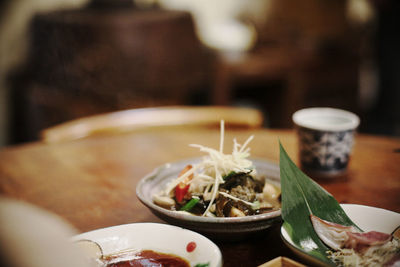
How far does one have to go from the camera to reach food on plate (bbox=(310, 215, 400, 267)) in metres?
0.90

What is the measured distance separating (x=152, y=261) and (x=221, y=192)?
10.7 inches

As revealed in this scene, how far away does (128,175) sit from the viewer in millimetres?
1676

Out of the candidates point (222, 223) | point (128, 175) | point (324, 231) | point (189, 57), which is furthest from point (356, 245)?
point (189, 57)

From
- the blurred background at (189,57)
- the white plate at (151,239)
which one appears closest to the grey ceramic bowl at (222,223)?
the white plate at (151,239)

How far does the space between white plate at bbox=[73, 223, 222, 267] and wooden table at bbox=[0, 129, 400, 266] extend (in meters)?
0.14

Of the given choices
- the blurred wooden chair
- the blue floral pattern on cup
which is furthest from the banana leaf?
the blurred wooden chair

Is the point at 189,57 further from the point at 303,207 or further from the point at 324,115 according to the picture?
the point at 303,207

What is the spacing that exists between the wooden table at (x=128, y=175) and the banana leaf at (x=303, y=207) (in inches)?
4.1

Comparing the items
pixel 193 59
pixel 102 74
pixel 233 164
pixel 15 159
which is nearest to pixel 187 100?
pixel 193 59

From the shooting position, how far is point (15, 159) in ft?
6.20

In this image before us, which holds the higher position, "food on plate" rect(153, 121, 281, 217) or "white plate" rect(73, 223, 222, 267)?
"food on plate" rect(153, 121, 281, 217)

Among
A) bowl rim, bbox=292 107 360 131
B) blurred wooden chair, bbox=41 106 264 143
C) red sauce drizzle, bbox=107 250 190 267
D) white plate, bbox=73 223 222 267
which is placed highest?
bowl rim, bbox=292 107 360 131

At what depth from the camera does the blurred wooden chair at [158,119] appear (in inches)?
93.9

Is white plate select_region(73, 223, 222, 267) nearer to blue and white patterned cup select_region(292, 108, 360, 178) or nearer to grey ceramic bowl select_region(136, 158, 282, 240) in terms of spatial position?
grey ceramic bowl select_region(136, 158, 282, 240)
